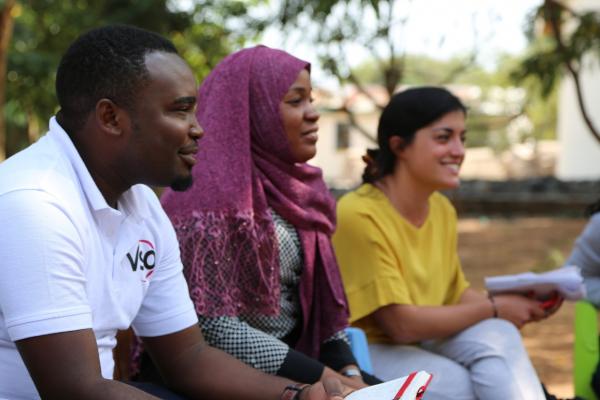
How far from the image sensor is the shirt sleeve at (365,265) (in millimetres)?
2947

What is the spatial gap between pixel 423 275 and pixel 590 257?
79 centimetres

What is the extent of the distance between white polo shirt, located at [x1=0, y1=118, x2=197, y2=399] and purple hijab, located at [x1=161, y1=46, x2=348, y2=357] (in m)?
0.33

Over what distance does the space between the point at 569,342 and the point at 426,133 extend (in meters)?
3.57

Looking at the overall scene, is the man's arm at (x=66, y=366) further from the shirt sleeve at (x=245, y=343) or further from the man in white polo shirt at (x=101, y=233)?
the shirt sleeve at (x=245, y=343)

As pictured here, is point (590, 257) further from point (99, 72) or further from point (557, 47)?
point (99, 72)

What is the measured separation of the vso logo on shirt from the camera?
1970 mm

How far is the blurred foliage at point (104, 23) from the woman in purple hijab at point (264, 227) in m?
3.77

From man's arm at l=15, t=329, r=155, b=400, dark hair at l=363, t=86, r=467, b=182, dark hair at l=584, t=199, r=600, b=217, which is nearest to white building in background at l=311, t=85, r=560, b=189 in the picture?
dark hair at l=584, t=199, r=600, b=217

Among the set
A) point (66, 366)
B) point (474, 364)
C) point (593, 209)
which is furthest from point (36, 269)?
point (593, 209)

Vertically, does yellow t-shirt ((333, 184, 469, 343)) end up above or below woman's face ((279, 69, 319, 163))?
below

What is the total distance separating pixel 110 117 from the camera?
1867 millimetres

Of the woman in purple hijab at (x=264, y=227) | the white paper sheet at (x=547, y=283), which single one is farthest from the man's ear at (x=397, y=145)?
the white paper sheet at (x=547, y=283)

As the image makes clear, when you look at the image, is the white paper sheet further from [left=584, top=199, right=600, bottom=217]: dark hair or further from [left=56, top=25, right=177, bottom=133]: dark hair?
[left=56, top=25, right=177, bottom=133]: dark hair

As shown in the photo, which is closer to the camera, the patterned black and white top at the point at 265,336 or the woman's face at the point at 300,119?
the patterned black and white top at the point at 265,336
